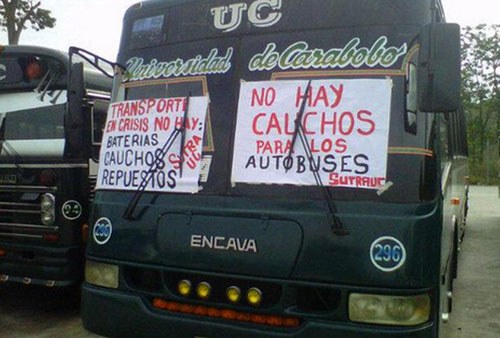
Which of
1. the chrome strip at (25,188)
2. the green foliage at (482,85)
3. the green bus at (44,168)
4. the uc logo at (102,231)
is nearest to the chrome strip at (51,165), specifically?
the green bus at (44,168)

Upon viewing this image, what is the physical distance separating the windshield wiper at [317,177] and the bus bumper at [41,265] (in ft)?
9.81

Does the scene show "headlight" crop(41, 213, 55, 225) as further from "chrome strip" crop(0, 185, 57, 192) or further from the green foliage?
the green foliage

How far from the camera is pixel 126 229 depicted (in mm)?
3590

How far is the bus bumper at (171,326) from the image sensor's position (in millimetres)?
2992

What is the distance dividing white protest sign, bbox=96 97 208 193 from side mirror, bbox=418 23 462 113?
1.34 m

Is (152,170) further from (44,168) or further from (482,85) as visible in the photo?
(482,85)

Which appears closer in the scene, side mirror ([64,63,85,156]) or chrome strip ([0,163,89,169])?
side mirror ([64,63,85,156])

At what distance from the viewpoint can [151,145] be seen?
3662 mm

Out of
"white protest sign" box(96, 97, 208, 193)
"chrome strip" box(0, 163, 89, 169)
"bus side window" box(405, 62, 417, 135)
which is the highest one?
"bus side window" box(405, 62, 417, 135)

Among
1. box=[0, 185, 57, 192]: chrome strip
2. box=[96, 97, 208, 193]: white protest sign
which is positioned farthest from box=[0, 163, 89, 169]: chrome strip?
box=[96, 97, 208, 193]: white protest sign

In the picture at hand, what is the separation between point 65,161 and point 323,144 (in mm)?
3034

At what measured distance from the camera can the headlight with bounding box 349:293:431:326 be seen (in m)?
2.96

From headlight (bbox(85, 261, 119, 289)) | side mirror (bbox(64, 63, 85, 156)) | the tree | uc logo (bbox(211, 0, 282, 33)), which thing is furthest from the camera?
the tree

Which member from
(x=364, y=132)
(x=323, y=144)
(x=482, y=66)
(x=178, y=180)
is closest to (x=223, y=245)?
(x=178, y=180)
